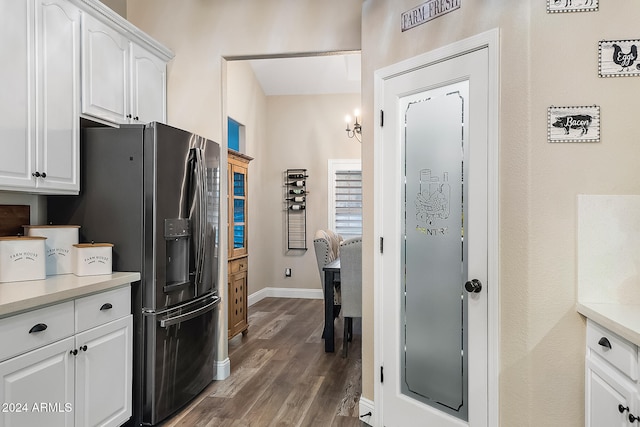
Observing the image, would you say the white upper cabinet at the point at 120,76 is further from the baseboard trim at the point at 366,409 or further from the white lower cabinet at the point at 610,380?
the white lower cabinet at the point at 610,380

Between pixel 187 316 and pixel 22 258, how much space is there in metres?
1.04

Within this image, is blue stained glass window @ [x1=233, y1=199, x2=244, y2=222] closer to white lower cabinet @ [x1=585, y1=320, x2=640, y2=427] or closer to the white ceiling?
the white ceiling

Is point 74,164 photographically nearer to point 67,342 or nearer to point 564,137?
point 67,342

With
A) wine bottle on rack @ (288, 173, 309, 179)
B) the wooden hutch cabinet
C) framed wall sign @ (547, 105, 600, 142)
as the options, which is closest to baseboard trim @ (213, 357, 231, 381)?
the wooden hutch cabinet

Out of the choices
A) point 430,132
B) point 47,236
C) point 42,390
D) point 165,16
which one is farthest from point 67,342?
point 165,16

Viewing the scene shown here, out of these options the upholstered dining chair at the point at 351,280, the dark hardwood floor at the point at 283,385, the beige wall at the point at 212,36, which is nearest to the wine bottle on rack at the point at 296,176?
the dark hardwood floor at the point at 283,385

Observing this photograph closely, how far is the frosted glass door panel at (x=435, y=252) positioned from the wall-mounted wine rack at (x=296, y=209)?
14.5ft

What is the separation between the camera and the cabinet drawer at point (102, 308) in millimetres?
2219

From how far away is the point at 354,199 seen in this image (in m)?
6.88

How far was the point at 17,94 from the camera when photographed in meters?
2.22

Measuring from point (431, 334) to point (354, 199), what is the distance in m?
4.54

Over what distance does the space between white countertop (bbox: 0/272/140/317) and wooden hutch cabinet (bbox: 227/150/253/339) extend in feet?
6.25

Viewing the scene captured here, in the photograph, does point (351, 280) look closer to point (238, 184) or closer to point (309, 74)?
point (238, 184)

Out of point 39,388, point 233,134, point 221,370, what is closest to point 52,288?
point 39,388
